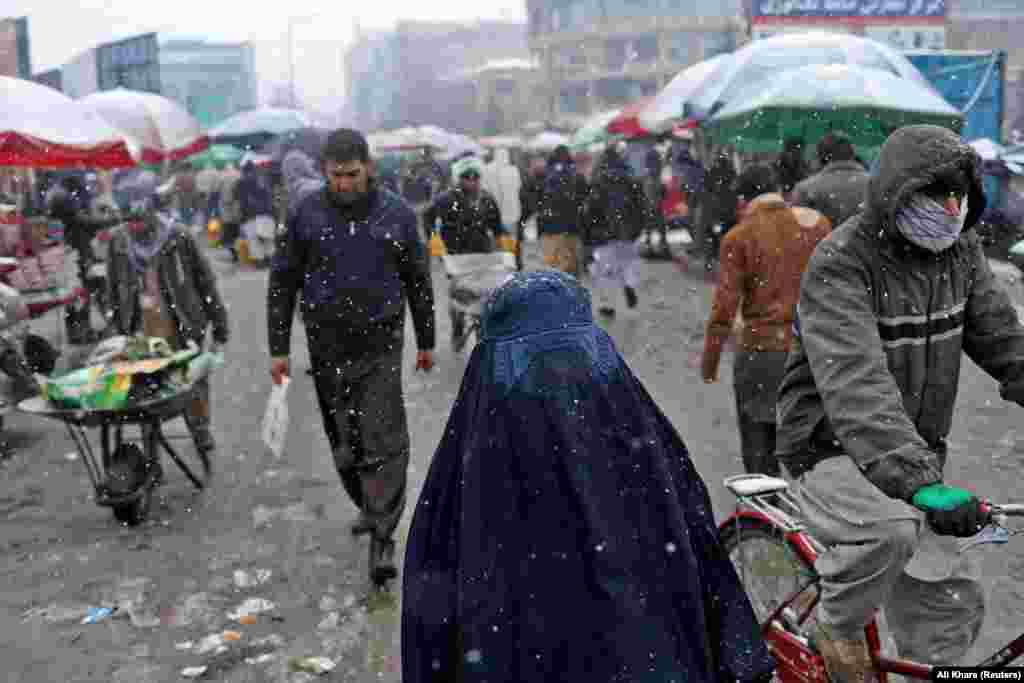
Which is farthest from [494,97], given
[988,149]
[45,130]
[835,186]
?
[835,186]

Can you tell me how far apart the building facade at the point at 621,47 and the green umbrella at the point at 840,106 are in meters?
66.4

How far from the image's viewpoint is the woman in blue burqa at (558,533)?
7.09 ft

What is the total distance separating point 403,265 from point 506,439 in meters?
3.18

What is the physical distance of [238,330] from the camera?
12844 mm

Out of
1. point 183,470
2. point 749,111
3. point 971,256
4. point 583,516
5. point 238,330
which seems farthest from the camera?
point 238,330

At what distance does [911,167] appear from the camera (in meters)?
2.81

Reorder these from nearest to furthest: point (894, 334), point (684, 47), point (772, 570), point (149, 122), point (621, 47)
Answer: point (894, 334) → point (772, 570) → point (149, 122) → point (684, 47) → point (621, 47)

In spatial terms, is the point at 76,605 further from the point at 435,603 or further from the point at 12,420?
the point at 12,420

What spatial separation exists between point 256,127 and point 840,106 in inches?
557

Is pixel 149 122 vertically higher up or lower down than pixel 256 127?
higher up

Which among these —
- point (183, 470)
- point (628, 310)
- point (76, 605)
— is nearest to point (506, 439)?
point (76, 605)

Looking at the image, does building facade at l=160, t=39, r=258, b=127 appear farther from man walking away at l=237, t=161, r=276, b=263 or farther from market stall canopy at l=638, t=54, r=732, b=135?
market stall canopy at l=638, t=54, r=732, b=135

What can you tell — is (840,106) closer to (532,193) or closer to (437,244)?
(437,244)

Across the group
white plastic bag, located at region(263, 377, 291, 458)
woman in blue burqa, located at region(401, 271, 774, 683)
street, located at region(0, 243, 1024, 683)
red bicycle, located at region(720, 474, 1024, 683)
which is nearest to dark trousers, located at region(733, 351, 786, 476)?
street, located at region(0, 243, 1024, 683)
